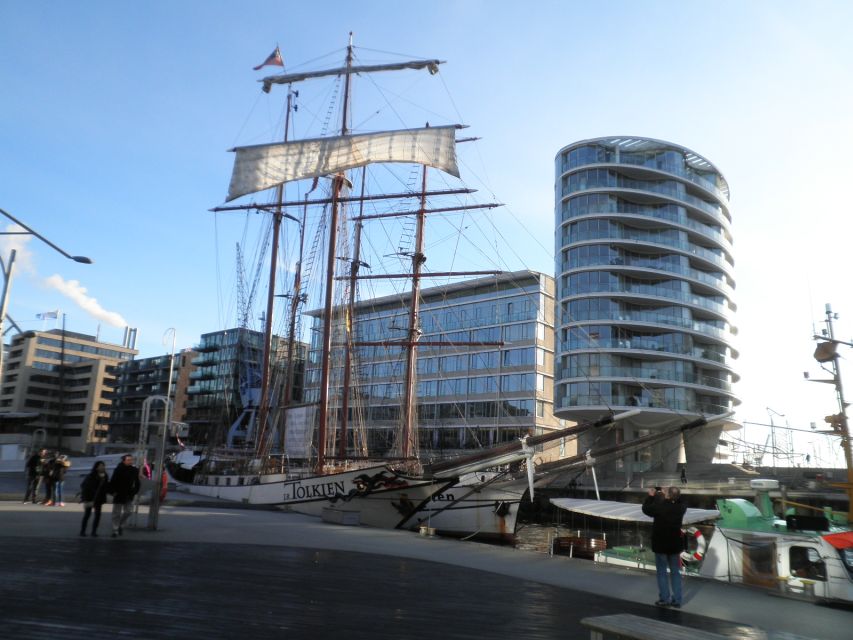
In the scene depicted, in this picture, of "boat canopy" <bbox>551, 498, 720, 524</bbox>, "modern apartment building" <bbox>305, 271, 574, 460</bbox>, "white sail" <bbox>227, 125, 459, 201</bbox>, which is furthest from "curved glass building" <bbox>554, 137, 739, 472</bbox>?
"boat canopy" <bbox>551, 498, 720, 524</bbox>

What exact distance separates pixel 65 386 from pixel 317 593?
125899 mm

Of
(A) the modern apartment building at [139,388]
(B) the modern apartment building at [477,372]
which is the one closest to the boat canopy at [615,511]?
(B) the modern apartment building at [477,372]

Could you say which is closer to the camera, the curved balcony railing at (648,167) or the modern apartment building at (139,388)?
the curved balcony railing at (648,167)

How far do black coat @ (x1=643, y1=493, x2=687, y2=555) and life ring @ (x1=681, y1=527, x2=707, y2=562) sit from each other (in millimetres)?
8125

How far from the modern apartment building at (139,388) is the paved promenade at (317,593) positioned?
107m

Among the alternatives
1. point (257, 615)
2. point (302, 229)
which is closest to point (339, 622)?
point (257, 615)

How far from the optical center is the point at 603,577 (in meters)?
10.1

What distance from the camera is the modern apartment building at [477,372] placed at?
65250 millimetres

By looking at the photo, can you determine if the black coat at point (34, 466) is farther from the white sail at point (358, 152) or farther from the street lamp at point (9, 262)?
the white sail at point (358, 152)

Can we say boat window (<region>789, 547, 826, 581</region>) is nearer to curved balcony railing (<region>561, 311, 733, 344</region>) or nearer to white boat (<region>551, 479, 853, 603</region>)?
white boat (<region>551, 479, 853, 603</region>)

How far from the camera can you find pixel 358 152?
124 feet

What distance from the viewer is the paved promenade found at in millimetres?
5934

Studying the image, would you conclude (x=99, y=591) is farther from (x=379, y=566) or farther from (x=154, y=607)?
(x=379, y=566)

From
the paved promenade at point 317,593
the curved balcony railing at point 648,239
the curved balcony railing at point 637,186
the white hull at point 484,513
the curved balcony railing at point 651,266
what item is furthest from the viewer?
the curved balcony railing at point 637,186
